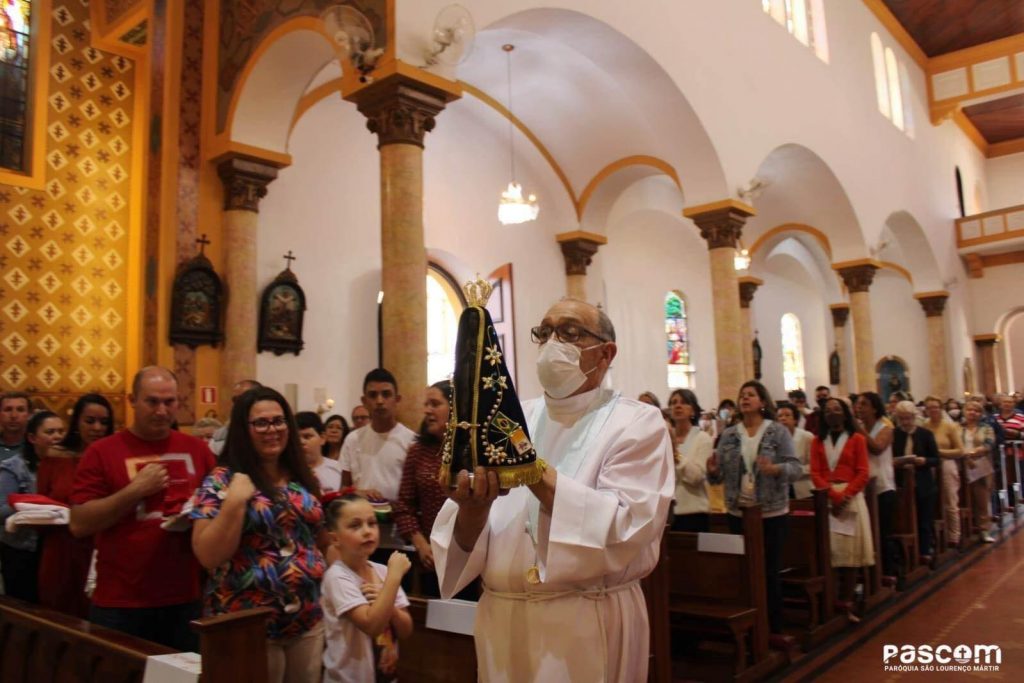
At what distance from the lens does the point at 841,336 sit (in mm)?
22219

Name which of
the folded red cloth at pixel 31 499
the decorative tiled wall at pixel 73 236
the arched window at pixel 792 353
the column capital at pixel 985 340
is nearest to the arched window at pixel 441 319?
the decorative tiled wall at pixel 73 236

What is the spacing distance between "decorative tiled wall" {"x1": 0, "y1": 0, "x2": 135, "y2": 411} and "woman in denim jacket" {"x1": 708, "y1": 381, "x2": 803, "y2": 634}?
648 centimetres

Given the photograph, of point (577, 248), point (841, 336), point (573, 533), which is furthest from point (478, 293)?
point (841, 336)

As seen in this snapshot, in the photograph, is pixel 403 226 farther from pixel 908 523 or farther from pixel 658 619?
pixel 908 523

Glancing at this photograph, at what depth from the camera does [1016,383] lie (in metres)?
29.2

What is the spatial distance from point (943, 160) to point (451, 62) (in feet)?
61.5

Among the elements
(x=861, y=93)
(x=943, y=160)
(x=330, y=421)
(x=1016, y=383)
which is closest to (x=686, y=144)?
(x=330, y=421)

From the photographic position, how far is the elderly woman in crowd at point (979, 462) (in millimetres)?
9133

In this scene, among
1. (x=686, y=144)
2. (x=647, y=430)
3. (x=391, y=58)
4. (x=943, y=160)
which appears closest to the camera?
(x=647, y=430)

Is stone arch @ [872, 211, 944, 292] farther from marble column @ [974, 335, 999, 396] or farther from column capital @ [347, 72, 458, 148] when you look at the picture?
column capital @ [347, 72, 458, 148]

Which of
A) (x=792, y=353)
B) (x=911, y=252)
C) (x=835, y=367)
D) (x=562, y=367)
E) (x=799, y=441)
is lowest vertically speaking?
(x=799, y=441)

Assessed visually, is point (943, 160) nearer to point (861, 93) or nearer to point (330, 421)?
point (861, 93)

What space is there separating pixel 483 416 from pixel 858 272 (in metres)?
15.6

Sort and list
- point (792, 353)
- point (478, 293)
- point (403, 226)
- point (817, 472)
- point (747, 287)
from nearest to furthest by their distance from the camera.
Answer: point (478, 293)
point (817, 472)
point (403, 226)
point (747, 287)
point (792, 353)
